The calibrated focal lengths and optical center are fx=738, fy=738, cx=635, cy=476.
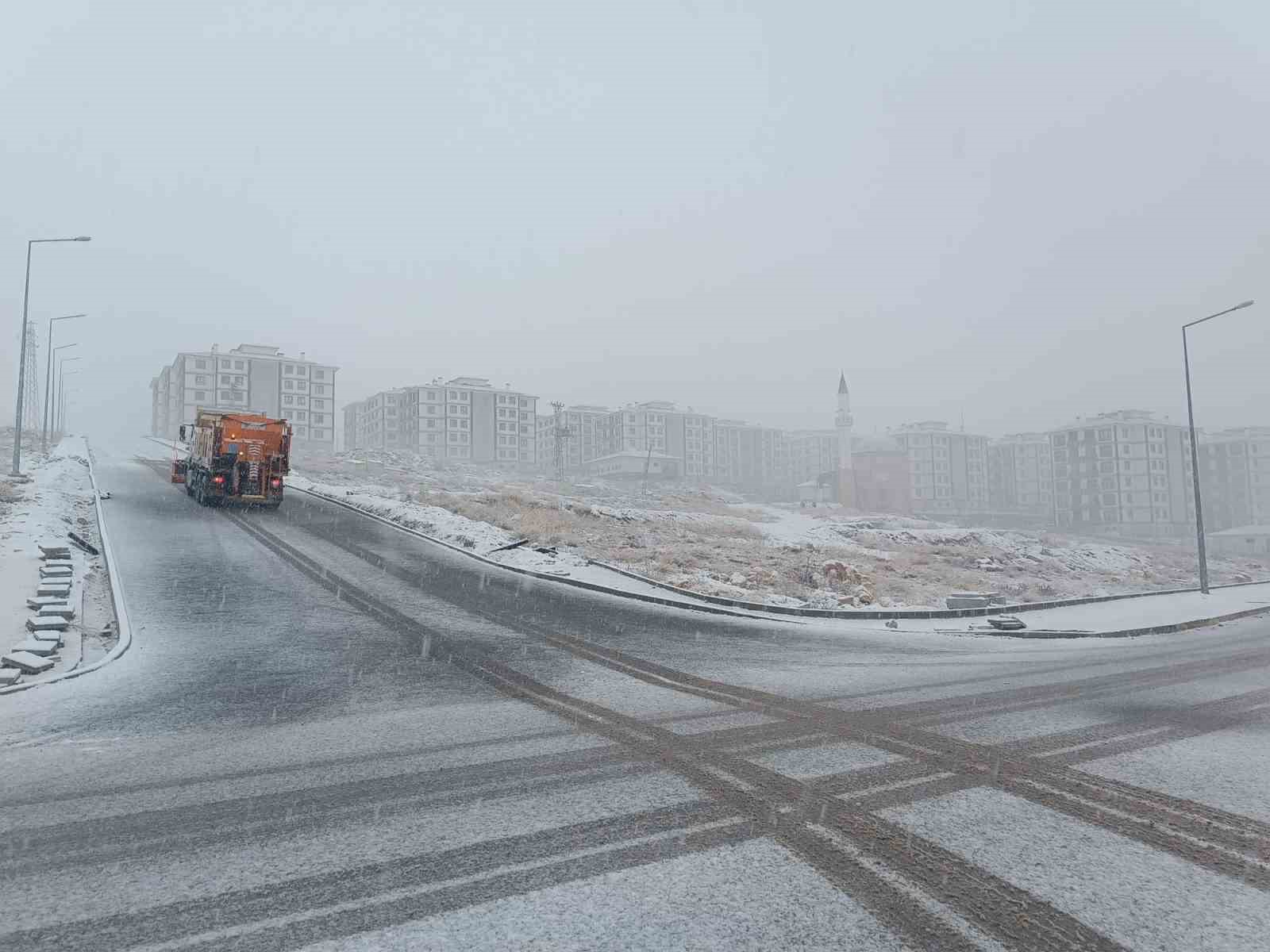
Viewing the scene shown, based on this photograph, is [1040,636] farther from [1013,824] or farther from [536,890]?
[536,890]

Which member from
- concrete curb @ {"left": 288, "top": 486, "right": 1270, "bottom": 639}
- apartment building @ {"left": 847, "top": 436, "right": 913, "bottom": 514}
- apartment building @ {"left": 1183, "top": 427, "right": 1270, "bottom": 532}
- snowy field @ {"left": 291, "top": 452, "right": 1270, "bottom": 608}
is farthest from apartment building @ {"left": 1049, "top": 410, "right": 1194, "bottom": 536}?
concrete curb @ {"left": 288, "top": 486, "right": 1270, "bottom": 639}

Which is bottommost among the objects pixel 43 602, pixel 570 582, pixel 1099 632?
pixel 1099 632

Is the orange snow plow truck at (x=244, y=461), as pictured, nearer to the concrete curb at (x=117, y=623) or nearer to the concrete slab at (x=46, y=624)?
the concrete curb at (x=117, y=623)

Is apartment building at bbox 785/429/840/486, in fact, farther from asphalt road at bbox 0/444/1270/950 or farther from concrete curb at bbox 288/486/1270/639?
asphalt road at bbox 0/444/1270/950

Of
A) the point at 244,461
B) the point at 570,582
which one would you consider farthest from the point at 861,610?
the point at 244,461

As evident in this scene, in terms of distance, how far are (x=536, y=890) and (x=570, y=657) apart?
6180 millimetres

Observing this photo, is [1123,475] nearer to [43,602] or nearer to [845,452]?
[845,452]

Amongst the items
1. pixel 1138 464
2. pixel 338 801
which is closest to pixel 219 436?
pixel 338 801

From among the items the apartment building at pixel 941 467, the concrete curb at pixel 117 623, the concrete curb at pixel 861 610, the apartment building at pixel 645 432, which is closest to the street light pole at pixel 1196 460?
the concrete curb at pixel 861 610

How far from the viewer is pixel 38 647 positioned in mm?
8750

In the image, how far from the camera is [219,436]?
88.2ft

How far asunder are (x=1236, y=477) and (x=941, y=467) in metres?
45.6

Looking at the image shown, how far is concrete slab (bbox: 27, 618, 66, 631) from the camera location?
9.55 m

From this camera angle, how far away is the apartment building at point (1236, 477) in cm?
11969
